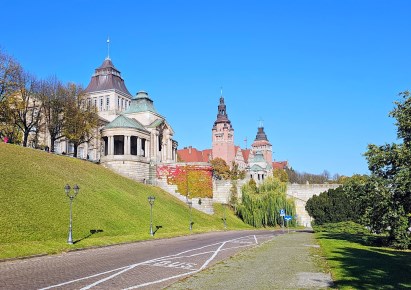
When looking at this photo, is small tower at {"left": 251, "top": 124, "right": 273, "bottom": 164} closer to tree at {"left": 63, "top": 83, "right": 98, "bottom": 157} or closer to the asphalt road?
tree at {"left": 63, "top": 83, "right": 98, "bottom": 157}

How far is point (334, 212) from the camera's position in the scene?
4488 cm

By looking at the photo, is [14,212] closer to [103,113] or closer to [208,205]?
[208,205]

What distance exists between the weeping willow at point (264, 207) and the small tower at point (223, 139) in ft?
232

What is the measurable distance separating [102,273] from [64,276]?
123 cm

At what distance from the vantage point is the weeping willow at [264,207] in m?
55.7

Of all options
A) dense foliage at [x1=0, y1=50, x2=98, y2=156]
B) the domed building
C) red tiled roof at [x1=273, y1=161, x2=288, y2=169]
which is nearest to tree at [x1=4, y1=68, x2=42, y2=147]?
dense foliage at [x1=0, y1=50, x2=98, y2=156]

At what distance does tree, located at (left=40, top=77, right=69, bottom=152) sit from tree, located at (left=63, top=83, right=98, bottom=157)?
28.3 inches

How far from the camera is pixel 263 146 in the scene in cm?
16175

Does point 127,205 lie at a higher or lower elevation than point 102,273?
higher

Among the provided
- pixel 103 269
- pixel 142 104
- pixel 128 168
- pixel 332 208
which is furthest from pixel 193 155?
pixel 103 269

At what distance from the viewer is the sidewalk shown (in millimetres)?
11172

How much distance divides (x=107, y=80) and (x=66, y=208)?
6882cm

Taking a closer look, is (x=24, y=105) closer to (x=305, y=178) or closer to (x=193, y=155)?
(x=193, y=155)

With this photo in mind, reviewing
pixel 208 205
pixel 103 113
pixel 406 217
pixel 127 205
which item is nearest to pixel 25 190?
pixel 127 205
